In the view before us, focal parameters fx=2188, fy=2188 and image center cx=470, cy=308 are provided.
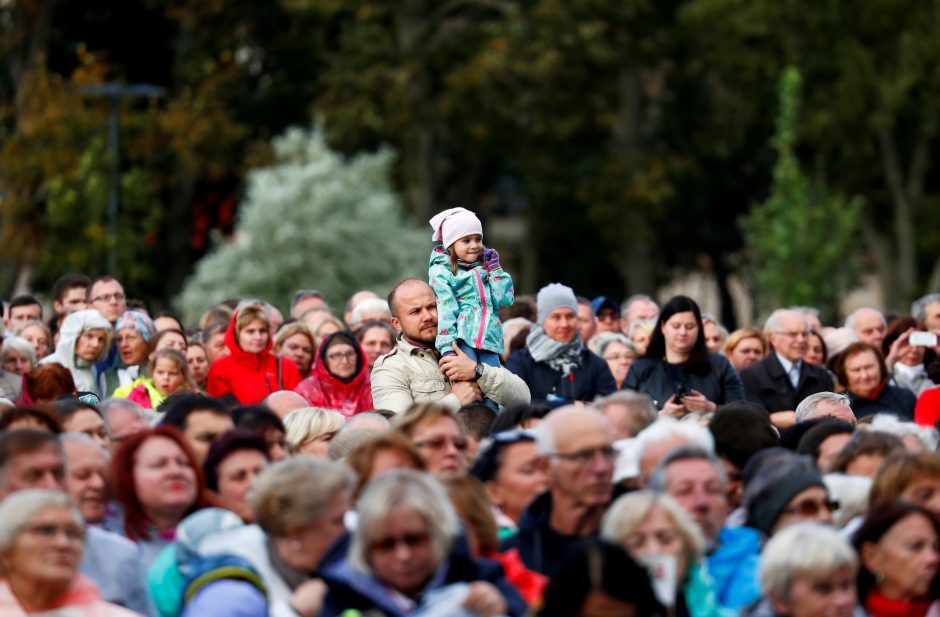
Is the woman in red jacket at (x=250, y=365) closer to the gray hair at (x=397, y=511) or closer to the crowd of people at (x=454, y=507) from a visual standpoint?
the crowd of people at (x=454, y=507)

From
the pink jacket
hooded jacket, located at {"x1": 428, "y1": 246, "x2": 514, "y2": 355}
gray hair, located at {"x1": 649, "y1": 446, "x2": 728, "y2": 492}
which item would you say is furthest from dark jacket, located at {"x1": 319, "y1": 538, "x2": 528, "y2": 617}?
hooded jacket, located at {"x1": 428, "y1": 246, "x2": 514, "y2": 355}

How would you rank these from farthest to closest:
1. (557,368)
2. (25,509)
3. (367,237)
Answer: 1. (367,237)
2. (557,368)
3. (25,509)

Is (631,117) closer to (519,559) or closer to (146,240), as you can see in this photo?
(146,240)

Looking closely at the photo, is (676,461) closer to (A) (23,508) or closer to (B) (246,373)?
(A) (23,508)

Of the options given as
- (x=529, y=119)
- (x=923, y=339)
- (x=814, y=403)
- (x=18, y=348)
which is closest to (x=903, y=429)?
(x=814, y=403)

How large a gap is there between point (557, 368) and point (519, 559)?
6062mm

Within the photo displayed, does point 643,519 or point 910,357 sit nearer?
point 643,519

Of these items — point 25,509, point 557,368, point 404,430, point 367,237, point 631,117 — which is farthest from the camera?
point 631,117

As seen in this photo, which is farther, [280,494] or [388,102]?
[388,102]

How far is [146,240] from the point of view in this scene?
124 feet

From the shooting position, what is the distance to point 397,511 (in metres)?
7.38

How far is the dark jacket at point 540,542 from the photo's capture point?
8.40 metres

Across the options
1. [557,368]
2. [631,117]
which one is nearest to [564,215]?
[631,117]

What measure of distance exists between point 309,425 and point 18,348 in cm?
476
